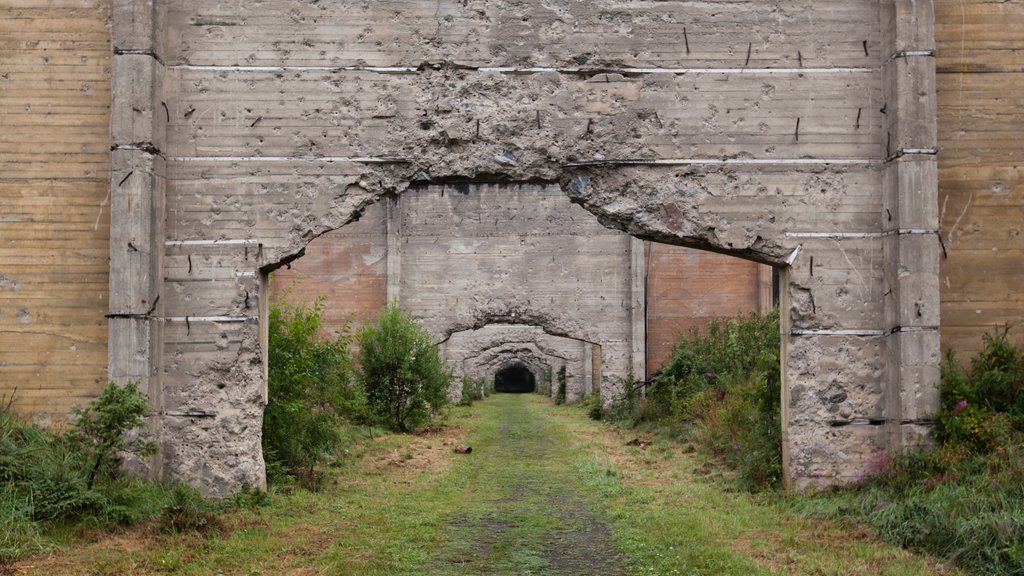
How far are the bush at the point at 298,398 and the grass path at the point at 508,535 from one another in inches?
21.8

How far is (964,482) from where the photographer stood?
27.8 ft

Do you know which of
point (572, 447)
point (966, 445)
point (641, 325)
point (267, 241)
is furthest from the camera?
point (641, 325)

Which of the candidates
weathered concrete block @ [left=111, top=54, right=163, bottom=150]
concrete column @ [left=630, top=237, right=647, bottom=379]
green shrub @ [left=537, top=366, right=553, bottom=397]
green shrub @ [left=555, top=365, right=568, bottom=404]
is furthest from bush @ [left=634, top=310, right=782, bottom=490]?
green shrub @ [left=537, top=366, right=553, bottom=397]

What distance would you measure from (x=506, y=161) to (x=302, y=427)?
4177mm

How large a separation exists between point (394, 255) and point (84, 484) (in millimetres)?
16264

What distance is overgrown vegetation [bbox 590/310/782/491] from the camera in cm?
1079

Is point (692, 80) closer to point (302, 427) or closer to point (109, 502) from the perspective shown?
point (302, 427)

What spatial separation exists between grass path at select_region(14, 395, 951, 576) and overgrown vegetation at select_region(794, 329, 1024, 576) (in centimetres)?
33

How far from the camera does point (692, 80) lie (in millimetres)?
9891

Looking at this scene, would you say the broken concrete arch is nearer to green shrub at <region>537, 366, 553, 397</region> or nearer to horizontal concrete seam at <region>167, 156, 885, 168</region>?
green shrub at <region>537, 366, 553, 397</region>

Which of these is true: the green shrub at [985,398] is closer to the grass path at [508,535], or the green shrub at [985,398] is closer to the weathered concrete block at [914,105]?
the grass path at [508,535]

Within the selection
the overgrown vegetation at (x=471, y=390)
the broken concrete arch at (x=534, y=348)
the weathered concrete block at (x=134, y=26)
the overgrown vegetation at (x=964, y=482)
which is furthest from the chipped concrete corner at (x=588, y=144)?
the overgrown vegetation at (x=471, y=390)

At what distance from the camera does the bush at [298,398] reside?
1096 centimetres

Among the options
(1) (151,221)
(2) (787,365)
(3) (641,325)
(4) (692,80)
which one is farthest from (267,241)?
(3) (641,325)
